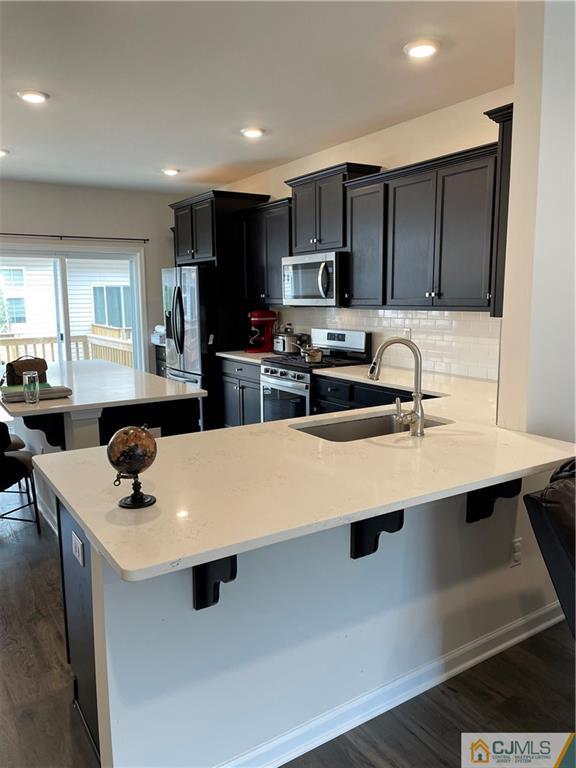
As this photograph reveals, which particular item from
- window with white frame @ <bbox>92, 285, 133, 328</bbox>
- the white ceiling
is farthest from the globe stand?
window with white frame @ <bbox>92, 285, 133, 328</bbox>

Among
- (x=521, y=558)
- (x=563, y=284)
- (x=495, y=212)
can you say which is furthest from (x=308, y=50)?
(x=521, y=558)

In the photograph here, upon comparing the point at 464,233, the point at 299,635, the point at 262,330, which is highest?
the point at 464,233

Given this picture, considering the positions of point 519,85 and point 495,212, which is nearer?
point 519,85

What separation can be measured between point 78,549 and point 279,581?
0.61 m

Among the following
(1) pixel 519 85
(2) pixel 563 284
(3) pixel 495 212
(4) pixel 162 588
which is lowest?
(4) pixel 162 588

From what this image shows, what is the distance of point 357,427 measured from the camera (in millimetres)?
2484

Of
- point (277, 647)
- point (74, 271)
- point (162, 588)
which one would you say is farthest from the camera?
point (74, 271)

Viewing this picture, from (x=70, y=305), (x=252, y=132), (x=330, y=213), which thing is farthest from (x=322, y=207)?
(x=70, y=305)

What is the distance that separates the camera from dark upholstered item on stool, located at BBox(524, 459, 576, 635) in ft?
4.66

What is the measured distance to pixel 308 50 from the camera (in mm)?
2754

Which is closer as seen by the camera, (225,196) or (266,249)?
(266,249)

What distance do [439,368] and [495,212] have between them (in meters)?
1.19

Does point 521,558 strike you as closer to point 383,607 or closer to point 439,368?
point 383,607

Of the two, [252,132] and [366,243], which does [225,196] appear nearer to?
[252,132]
